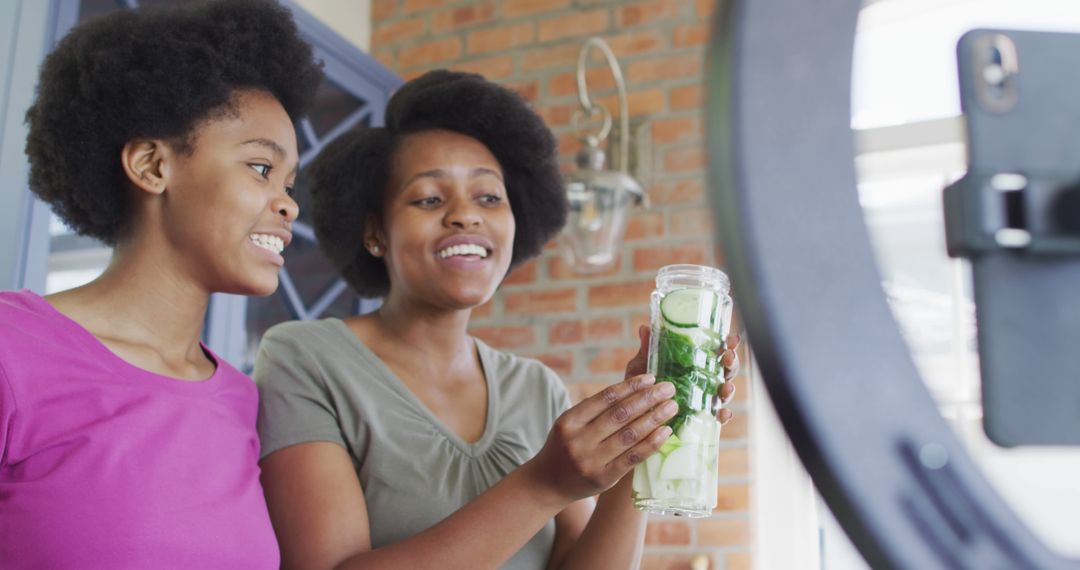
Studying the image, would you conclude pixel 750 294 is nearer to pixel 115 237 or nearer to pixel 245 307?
pixel 115 237

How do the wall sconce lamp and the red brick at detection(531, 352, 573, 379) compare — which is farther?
the red brick at detection(531, 352, 573, 379)

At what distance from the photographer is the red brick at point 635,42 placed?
9.52 ft

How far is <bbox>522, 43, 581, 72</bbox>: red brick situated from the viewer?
3.02m

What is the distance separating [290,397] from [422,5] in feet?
7.57

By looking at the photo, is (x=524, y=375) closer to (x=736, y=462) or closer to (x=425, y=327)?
(x=425, y=327)

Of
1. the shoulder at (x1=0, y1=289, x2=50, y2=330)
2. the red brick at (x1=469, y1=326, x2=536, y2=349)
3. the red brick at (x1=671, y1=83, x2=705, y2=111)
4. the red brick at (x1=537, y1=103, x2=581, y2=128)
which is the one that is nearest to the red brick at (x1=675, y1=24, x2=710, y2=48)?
the red brick at (x1=671, y1=83, x2=705, y2=111)

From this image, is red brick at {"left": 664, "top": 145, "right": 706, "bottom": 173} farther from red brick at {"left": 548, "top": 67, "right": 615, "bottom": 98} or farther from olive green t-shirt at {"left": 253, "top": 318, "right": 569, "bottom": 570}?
olive green t-shirt at {"left": 253, "top": 318, "right": 569, "bottom": 570}

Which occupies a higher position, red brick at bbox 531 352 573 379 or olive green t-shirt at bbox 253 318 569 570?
red brick at bbox 531 352 573 379

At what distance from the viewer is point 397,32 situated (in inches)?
130

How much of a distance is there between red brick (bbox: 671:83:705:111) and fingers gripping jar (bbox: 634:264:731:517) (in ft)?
6.44

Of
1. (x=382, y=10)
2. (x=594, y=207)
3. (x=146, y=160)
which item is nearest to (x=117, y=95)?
(x=146, y=160)

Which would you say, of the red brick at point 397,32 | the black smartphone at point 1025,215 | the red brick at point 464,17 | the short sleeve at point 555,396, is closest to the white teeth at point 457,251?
the short sleeve at point 555,396

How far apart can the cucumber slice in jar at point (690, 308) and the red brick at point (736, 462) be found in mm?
1735

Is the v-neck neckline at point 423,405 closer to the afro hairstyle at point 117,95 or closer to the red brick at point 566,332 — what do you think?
the afro hairstyle at point 117,95
